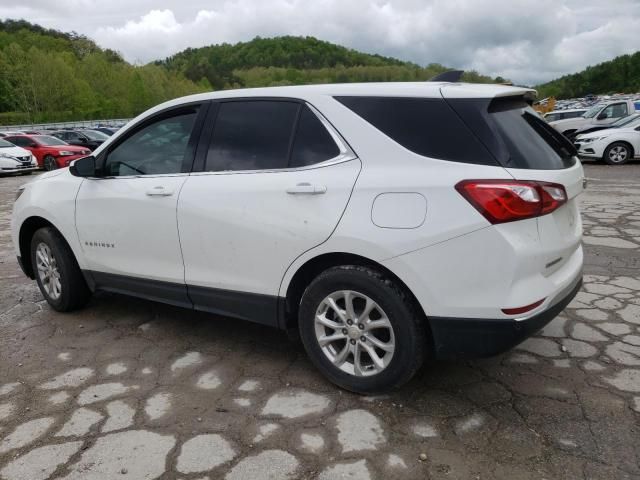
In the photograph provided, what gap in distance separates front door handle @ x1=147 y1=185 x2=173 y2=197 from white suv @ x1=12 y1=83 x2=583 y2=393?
1 centimetres

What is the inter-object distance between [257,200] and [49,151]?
1920 cm

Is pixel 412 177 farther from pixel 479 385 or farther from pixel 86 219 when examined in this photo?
pixel 86 219

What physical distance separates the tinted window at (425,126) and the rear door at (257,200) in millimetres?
234

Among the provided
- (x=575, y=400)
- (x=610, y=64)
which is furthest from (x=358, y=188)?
(x=610, y=64)

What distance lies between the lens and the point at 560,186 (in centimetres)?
266

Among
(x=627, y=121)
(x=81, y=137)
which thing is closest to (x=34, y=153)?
(x=81, y=137)

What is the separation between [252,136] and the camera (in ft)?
10.6

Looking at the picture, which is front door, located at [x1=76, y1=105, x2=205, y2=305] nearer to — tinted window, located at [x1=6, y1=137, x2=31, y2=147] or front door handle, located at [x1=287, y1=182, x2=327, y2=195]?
front door handle, located at [x1=287, y1=182, x2=327, y2=195]

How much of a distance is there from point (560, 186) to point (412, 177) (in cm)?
72

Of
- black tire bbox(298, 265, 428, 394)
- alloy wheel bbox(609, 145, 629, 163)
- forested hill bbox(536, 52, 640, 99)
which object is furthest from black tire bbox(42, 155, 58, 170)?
forested hill bbox(536, 52, 640, 99)

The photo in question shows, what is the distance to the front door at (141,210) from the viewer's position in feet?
11.4

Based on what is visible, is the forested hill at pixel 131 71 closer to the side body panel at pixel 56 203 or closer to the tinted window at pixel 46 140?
the tinted window at pixel 46 140

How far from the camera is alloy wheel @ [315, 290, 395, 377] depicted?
281cm

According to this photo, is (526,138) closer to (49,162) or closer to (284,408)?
(284,408)
